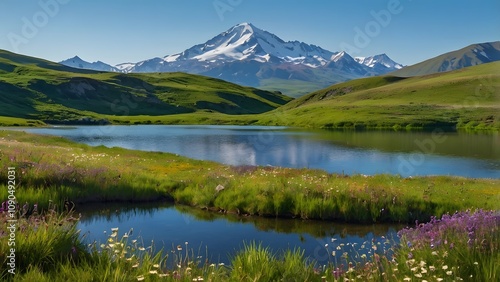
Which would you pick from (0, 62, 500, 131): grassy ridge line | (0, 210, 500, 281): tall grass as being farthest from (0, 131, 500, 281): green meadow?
(0, 62, 500, 131): grassy ridge line

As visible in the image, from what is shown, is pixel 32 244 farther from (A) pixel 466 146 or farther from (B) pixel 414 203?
(A) pixel 466 146

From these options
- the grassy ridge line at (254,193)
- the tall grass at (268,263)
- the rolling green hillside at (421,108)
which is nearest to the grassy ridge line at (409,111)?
the rolling green hillside at (421,108)

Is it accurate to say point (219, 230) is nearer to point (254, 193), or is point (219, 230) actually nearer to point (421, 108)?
point (254, 193)

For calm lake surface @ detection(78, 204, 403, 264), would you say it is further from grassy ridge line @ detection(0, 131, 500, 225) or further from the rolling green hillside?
the rolling green hillside

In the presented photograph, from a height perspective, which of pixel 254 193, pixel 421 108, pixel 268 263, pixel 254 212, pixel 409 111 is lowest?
pixel 254 212

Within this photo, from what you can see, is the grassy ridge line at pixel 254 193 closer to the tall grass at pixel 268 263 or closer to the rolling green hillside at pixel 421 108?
the tall grass at pixel 268 263

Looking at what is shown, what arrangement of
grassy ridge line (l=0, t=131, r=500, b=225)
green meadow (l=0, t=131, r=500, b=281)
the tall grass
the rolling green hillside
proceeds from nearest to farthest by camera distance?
the tall grass
green meadow (l=0, t=131, r=500, b=281)
grassy ridge line (l=0, t=131, r=500, b=225)
the rolling green hillside

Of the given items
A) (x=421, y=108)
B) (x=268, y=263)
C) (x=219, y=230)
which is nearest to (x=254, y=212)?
(x=219, y=230)

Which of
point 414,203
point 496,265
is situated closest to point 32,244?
point 496,265

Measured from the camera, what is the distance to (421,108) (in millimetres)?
145375

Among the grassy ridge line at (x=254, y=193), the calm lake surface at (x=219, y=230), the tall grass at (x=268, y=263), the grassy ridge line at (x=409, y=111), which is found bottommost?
the calm lake surface at (x=219, y=230)

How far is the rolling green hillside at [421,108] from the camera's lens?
126 m

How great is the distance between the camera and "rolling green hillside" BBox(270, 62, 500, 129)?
126 meters

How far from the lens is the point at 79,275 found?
288 inches
